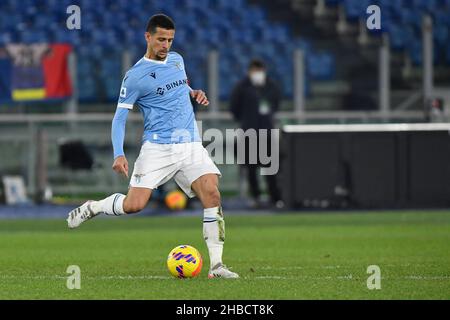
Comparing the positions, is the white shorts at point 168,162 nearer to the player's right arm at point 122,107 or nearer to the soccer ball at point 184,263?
the player's right arm at point 122,107

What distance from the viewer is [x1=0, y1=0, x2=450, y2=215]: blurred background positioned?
19906 mm

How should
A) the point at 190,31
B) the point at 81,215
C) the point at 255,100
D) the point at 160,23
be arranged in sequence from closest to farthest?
the point at 160,23, the point at 81,215, the point at 255,100, the point at 190,31

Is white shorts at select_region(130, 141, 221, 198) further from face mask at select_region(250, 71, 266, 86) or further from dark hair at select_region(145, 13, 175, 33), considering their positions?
face mask at select_region(250, 71, 266, 86)

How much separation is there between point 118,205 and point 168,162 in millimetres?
567

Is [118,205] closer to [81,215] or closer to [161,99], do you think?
[81,215]

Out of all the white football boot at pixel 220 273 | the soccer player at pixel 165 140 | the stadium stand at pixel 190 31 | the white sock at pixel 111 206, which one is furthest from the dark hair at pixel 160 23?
the stadium stand at pixel 190 31

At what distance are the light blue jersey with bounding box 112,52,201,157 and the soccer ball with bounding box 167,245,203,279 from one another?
3.25ft

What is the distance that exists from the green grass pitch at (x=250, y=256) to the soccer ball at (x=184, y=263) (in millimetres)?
93

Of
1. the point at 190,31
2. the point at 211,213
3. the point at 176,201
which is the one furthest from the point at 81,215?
the point at 190,31

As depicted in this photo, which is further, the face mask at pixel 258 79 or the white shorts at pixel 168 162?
the face mask at pixel 258 79

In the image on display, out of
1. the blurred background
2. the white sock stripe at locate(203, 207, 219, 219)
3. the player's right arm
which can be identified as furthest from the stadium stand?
the white sock stripe at locate(203, 207, 219, 219)

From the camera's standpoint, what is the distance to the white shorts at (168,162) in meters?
10.1

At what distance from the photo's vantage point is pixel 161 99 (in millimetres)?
10070
